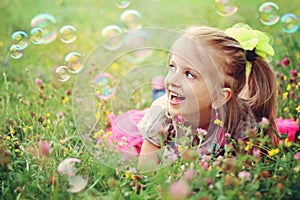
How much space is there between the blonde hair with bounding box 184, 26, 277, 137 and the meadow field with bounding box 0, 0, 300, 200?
6.0 inches

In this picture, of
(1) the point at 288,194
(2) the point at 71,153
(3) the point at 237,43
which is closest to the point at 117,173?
(2) the point at 71,153

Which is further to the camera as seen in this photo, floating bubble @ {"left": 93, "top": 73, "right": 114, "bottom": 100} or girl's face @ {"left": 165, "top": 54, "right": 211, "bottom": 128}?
floating bubble @ {"left": 93, "top": 73, "right": 114, "bottom": 100}

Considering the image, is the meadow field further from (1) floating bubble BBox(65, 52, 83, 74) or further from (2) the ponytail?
(2) the ponytail

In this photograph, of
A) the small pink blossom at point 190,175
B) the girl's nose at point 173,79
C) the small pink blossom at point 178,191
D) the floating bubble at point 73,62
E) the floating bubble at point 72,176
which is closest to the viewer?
the small pink blossom at point 178,191

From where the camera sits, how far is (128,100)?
112 inches

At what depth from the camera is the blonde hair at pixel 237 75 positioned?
6.82ft

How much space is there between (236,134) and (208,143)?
6.2 inches

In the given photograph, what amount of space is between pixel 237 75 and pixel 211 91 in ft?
0.56

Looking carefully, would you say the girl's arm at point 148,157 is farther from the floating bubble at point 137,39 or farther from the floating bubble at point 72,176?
the floating bubble at point 137,39

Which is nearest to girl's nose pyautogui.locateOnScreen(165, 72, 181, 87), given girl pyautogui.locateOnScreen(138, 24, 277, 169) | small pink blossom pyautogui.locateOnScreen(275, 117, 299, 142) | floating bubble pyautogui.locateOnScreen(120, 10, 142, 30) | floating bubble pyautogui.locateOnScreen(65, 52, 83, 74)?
girl pyautogui.locateOnScreen(138, 24, 277, 169)

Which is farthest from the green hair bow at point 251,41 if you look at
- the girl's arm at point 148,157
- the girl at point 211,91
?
the girl's arm at point 148,157

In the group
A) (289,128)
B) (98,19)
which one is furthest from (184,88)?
(98,19)

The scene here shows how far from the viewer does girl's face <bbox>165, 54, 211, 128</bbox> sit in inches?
76.8

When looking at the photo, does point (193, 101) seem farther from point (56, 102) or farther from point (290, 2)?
point (290, 2)
